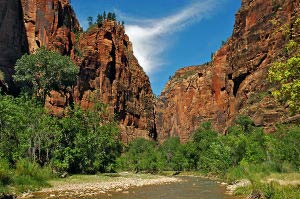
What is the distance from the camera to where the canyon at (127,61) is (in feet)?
299

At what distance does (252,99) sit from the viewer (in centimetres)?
10838

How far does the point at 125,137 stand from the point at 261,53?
195 feet

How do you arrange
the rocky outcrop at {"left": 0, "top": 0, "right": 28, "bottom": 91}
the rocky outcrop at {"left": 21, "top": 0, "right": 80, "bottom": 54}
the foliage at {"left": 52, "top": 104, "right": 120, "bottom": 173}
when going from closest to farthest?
the foliage at {"left": 52, "top": 104, "right": 120, "bottom": 173}, the rocky outcrop at {"left": 0, "top": 0, "right": 28, "bottom": 91}, the rocky outcrop at {"left": 21, "top": 0, "right": 80, "bottom": 54}

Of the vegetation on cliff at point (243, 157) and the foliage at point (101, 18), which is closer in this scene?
the vegetation on cliff at point (243, 157)

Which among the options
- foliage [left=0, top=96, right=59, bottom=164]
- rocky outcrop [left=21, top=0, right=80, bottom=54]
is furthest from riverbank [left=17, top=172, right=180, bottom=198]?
rocky outcrop [left=21, top=0, right=80, bottom=54]

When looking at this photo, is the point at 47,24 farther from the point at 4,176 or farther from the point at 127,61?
the point at 4,176

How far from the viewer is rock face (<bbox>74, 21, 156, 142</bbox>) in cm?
12850

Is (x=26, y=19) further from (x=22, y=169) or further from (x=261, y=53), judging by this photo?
(x=22, y=169)

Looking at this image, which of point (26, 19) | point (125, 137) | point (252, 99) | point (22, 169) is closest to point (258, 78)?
point (252, 99)

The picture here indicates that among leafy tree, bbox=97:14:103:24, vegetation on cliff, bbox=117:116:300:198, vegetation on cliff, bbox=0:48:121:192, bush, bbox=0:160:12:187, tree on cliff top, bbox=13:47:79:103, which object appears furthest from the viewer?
leafy tree, bbox=97:14:103:24

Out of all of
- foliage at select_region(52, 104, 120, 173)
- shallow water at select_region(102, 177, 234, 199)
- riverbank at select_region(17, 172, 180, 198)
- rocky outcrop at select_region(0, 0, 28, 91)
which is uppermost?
rocky outcrop at select_region(0, 0, 28, 91)

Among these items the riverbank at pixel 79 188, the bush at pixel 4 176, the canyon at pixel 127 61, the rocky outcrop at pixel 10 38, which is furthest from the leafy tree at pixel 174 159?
the bush at pixel 4 176

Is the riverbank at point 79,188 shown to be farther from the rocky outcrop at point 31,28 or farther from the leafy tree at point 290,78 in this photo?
the rocky outcrop at point 31,28

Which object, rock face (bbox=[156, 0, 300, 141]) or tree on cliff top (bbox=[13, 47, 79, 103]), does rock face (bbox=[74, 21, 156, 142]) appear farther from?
tree on cliff top (bbox=[13, 47, 79, 103])
